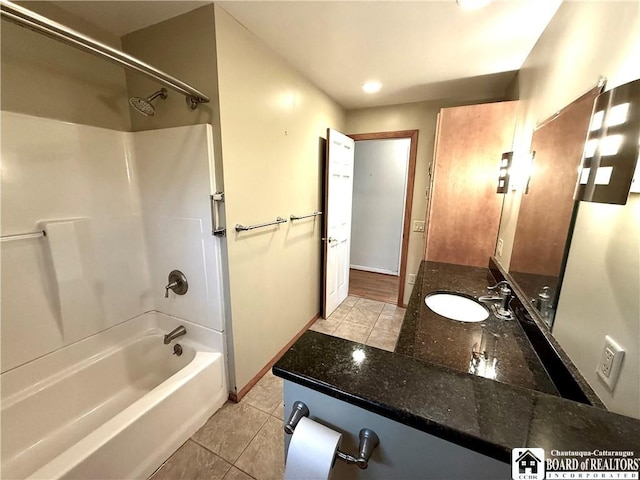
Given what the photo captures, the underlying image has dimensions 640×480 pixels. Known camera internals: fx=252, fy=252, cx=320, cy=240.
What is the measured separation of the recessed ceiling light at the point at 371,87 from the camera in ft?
7.50

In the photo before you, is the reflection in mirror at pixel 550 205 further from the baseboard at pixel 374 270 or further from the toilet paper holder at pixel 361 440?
the baseboard at pixel 374 270

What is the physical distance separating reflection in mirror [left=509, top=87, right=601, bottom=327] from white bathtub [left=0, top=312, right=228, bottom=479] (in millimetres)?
1833

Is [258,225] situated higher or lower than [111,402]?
higher

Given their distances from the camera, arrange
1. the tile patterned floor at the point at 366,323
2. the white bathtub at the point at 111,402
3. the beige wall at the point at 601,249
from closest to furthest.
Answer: the beige wall at the point at 601,249 < the white bathtub at the point at 111,402 < the tile patterned floor at the point at 366,323

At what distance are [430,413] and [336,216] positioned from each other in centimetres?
246

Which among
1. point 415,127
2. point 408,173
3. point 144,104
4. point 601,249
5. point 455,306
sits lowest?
point 455,306

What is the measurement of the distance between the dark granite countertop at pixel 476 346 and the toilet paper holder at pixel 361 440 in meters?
0.44

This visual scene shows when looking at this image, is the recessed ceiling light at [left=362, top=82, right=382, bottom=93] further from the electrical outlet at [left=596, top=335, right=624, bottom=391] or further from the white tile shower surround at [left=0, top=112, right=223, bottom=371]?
the electrical outlet at [left=596, top=335, right=624, bottom=391]

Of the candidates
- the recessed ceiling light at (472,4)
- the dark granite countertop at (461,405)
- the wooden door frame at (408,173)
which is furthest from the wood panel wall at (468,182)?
the dark granite countertop at (461,405)

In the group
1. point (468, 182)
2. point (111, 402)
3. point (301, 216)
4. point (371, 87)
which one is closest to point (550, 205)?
point (468, 182)

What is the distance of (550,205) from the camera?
1.17m

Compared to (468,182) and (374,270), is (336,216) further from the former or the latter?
(374,270)

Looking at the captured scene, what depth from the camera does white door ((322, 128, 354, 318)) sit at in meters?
2.61

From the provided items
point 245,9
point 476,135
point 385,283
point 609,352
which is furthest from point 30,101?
point 385,283
